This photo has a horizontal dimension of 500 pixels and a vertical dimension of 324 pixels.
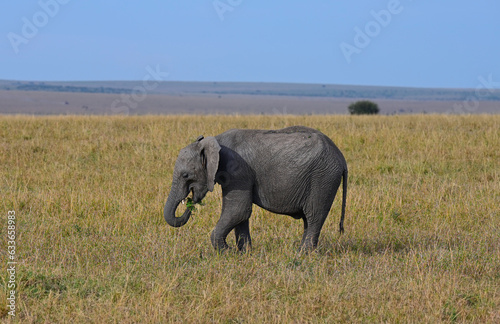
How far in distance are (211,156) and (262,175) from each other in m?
0.68

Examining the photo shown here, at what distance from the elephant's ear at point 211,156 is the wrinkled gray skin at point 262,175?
15 mm

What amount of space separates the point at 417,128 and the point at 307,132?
12420 millimetres

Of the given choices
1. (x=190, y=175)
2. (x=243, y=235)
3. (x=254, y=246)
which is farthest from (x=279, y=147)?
(x=254, y=246)

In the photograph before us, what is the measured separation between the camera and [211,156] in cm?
629

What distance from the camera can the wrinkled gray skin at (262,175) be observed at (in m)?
6.52

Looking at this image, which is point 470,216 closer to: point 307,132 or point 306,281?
point 307,132

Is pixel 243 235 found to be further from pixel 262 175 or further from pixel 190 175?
pixel 190 175

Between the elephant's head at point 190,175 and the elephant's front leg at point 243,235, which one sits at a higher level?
the elephant's head at point 190,175

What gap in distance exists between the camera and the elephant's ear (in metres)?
6.26

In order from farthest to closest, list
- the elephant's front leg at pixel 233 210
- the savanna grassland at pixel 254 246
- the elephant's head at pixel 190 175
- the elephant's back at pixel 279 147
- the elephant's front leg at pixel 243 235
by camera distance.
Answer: the elephant's front leg at pixel 243 235
the elephant's back at pixel 279 147
the elephant's front leg at pixel 233 210
the elephant's head at pixel 190 175
the savanna grassland at pixel 254 246

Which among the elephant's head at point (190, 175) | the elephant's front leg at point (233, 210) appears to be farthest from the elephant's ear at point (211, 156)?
the elephant's front leg at point (233, 210)

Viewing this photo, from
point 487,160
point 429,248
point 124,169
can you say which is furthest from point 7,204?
point 487,160

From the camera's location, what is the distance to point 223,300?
5410 millimetres

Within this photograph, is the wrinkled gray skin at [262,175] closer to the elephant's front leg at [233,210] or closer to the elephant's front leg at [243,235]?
the elephant's front leg at [233,210]
